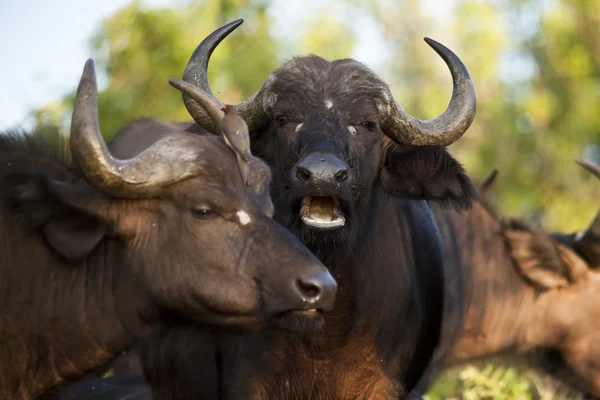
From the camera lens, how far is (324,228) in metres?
6.75

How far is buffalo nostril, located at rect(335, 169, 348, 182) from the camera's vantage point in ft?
21.3

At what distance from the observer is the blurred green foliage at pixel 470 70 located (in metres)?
16.3

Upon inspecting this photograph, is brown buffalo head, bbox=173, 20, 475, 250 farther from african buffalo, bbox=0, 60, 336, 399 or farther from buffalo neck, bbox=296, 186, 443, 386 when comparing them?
african buffalo, bbox=0, 60, 336, 399

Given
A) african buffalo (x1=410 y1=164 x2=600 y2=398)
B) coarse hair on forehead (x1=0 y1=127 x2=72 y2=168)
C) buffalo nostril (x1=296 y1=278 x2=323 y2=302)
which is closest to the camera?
buffalo nostril (x1=296 y1=278 x2=323 y2=302)

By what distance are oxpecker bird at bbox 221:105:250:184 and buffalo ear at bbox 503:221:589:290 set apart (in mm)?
5697

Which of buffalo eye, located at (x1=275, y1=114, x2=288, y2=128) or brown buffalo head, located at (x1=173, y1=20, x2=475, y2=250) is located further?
buffalo eye, located at (x1=275, y1=114, x2=288, y2=128)

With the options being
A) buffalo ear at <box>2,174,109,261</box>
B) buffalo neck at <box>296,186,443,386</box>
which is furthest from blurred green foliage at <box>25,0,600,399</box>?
buffalo ear at <box>2,174,109,261</box>

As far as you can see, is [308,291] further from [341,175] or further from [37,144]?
[37,144]

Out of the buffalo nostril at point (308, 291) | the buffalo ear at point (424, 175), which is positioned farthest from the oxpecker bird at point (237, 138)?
the buffalo ear at point (424, 175)

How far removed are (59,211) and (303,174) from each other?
1.56 m

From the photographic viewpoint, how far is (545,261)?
1084cm

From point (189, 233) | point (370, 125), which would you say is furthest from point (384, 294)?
point (189, 233)

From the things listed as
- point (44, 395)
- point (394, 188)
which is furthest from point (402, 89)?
point (44, 395)

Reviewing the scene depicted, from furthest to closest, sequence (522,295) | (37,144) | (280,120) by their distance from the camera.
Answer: (522,295), (280,120), (37,144)
